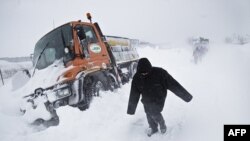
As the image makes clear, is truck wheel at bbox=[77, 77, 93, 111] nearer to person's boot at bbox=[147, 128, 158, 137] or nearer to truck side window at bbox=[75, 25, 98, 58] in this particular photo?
truck side window at bbox=[75, 25, 98, 58]

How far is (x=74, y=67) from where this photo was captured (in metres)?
6.50

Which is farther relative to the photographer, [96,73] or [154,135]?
[96,73]

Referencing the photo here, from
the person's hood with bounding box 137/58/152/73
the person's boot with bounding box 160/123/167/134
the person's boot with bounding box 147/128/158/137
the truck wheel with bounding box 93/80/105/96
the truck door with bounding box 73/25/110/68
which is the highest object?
the truck door with bounding box 73/25/110/68

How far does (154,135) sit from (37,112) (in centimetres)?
281

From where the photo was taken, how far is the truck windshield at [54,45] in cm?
685

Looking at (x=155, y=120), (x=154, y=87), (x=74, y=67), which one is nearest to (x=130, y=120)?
(x=155, y=120)

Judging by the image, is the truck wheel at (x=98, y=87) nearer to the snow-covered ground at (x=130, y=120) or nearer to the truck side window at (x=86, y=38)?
the snow-covered ground at (x=130, y=120)

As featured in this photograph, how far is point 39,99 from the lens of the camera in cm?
629

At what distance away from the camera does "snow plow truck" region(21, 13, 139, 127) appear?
20.5ft

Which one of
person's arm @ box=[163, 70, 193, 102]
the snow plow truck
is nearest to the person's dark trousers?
person's arm @ box=[163, 70, 193, 102]

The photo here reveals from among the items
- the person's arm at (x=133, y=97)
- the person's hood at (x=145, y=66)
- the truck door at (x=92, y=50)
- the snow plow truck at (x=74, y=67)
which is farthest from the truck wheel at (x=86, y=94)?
the person's hood at (x=145, y=66)

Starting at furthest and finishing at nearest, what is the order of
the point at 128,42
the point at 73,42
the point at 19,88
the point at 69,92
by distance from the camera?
the point at 128,42 < the point at 19,88 < the point at 73,42 < the point at 69,92

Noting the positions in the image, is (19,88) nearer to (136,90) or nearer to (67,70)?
(67,70)

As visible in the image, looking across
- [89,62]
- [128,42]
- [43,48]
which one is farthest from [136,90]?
[128,42]
